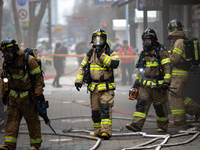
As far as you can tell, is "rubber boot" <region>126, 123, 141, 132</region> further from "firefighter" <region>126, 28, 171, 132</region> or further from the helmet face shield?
the helmet face shield

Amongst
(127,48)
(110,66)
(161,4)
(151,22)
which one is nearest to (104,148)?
(110,66)

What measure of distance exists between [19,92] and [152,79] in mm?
2465

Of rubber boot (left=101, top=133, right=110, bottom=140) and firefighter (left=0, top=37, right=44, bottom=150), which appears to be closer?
firefighter (left=0, top=37, right=44, bottom=150)

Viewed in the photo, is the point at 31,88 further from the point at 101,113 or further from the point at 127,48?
the point at 127,48

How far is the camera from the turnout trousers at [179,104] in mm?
7547

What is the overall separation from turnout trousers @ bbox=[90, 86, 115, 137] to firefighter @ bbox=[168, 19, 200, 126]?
1.75 metres

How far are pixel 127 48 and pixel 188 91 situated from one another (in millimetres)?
7551

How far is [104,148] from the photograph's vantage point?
5.73 meters

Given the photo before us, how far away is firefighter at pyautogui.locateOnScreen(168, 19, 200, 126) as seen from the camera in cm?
758

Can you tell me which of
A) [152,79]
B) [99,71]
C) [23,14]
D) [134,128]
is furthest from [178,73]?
[23,14]

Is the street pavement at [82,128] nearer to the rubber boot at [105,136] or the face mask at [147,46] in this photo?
the rubber boot at [105,136]

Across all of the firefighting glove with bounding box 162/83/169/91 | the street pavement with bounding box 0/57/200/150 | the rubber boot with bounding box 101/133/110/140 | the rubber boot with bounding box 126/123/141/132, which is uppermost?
the firefighting glove with bounding box 162/83/169/91

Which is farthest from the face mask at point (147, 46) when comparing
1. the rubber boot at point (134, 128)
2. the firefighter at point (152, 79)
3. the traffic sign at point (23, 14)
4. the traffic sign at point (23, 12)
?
the traffic sign at point (23, 14)

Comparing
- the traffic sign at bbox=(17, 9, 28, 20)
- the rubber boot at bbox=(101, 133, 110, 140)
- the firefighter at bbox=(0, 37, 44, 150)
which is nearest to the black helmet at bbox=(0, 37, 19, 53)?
the firefighter at bbox=(0, 37, 44, 150)
